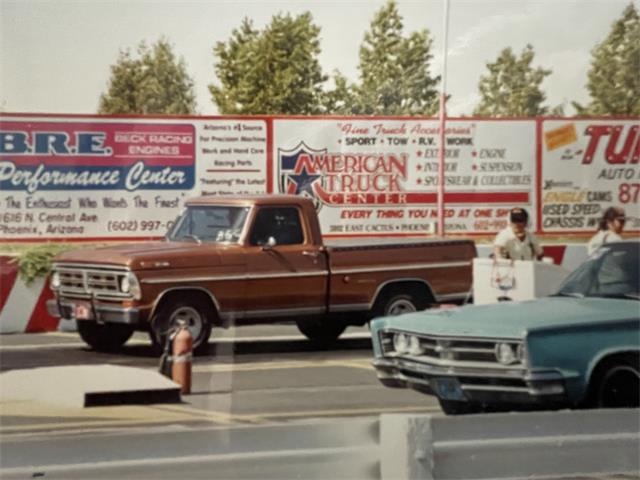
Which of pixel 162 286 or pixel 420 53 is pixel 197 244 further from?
pixel 420 53

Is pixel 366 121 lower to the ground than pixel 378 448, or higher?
higher

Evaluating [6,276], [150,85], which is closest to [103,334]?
[6,276]

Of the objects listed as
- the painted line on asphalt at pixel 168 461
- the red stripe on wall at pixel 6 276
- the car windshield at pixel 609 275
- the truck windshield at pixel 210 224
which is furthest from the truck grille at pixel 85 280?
the car windshield at pixel 609 275

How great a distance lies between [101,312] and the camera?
162 inches

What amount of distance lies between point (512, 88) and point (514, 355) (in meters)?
0.83

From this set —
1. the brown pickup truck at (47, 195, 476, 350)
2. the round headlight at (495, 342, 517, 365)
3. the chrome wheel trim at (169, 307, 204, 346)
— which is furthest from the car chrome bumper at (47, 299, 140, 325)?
the round headlight at (495, 342, 517, 365)

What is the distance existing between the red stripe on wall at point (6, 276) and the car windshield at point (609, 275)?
5.64ft

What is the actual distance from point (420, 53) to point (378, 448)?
1.23 meters

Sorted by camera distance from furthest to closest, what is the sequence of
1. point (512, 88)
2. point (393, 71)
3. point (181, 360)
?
point (512, 88)
point (393, 71)
point (181, 360)

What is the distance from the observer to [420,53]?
443 centimetres

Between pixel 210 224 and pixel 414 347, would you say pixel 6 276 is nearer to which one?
pixel 210 224

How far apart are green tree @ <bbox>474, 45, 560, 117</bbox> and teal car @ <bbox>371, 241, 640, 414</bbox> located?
1.72ft

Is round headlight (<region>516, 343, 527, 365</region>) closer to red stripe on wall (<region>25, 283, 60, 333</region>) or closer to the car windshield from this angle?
the car windshield

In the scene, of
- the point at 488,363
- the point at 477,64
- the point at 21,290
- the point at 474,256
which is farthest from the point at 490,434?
the point at 21,290
